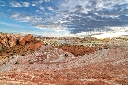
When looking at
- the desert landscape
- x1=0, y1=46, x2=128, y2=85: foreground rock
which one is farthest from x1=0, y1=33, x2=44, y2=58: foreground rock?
x1=0, y1=46, x2=128, y2=85: foreground rock

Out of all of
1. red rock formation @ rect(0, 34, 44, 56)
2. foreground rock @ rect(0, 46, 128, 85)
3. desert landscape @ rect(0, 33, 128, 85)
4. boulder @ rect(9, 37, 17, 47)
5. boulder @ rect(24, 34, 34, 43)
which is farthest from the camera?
boulder @ rect(24, 34, 34, 43)

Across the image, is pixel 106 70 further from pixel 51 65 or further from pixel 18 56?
pixel 18 56

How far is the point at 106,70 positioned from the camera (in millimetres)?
40688

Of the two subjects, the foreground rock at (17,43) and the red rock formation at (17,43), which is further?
the red rock formation at (17,43)

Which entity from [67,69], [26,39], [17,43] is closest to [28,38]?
[26,39]

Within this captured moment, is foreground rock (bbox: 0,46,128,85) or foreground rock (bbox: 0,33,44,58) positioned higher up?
foreground rock (bbox: 0,33,44,58)

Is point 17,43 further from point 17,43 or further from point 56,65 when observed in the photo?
point 56,65

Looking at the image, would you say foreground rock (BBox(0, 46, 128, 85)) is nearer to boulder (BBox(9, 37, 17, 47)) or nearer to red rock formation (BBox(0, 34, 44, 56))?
red rock formation (BBox(0, 34, 44, 56))

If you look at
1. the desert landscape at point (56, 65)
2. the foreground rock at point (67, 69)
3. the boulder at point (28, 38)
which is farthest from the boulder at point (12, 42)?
the foreground rock at point (67, 69)

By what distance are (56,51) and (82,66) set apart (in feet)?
50.9

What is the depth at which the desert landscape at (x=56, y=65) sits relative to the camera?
32.2 m

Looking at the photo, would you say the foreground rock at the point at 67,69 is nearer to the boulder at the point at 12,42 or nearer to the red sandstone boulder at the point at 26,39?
the red sandstone boulder at the point at 26,39

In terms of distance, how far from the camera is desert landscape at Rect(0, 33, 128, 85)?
1267 inches

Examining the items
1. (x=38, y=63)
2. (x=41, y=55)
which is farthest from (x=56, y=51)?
(x=38, y=63)
